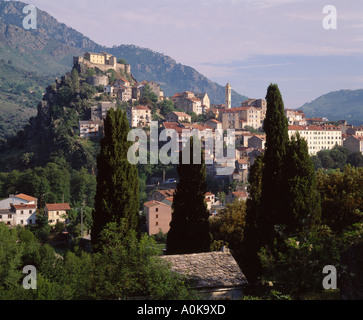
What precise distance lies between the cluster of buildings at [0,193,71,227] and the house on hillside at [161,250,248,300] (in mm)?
47216

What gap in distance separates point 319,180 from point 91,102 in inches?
3051

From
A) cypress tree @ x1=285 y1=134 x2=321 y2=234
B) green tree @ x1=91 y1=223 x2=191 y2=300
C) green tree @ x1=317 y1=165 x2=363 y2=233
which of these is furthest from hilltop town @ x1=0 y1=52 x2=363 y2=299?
green tree @ x1=91 y1=223 x2=191 y2=300

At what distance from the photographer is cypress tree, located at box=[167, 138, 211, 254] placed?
16.1 metres

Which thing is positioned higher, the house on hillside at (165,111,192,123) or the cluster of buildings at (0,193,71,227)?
the house on hillside at (165,111,192,123)

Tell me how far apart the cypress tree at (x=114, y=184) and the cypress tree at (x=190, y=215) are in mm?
1912

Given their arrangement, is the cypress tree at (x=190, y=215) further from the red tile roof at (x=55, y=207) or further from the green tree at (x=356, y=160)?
the green tree at (x=356, y=160)

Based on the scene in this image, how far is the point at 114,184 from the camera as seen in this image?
1489cm

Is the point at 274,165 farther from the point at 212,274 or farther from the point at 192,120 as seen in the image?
the point at 192,120

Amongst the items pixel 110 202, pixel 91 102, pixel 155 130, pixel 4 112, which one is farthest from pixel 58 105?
pixel 4 112

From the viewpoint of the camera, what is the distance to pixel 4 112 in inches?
7387

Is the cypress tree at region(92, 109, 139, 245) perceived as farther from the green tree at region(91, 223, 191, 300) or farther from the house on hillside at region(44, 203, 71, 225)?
the house on hillside at region(44, 203, 71, 225)

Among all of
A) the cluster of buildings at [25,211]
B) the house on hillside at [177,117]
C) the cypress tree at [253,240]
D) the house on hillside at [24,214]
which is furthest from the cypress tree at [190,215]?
the house on hillside at [177,117]

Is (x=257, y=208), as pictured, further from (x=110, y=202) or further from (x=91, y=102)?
(x=91, y=102)
